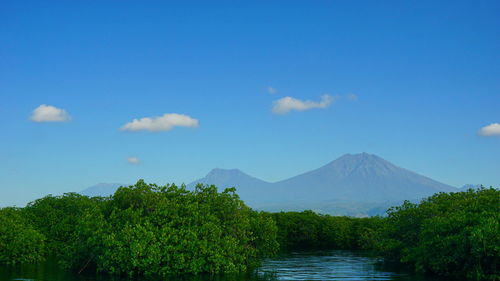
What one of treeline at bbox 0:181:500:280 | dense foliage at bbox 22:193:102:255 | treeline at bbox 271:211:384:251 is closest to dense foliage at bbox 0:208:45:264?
treeline at bbox 0:181:500:280

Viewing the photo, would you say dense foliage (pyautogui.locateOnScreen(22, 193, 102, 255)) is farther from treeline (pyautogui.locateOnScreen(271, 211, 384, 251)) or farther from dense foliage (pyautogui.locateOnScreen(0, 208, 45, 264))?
treeline (pyautogui.locateOnScreen(271, 211, 384, 251))

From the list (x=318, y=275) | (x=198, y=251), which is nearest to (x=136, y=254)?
(x=198, y=251)

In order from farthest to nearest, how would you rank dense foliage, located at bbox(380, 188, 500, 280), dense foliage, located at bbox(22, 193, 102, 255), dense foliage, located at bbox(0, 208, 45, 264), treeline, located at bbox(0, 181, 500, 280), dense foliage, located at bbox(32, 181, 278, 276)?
dense foliage, located at bbox(22, 193, 102, 255), dense foliage, located at bbox(0, 208, 45, 264), dense foliage, located at bbox(32, 181, 278, 276), treeline, located at bbox(0, 181, 500, 280), dense foliage, located at bbox(380, 188, 500, 280)

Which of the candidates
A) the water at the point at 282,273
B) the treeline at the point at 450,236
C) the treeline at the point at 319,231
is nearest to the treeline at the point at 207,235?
the treeline at the point at 450,236

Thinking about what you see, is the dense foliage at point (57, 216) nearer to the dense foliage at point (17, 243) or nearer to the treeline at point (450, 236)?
the dense foliage at point (17, 243)

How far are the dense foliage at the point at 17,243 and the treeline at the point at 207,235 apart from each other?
9 centimetres

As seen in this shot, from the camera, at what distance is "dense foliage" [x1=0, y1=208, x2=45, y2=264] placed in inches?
1953

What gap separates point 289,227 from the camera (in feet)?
290

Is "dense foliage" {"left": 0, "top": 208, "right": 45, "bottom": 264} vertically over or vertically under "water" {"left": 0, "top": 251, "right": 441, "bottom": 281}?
over

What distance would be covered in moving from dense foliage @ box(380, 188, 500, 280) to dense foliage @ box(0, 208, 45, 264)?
32510mm

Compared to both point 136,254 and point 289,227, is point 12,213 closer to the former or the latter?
point 136,254

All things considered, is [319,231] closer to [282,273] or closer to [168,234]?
[282,273]

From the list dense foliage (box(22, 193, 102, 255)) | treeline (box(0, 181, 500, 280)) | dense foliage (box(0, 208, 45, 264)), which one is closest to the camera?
treeline (box(0, 181, 500, 280))

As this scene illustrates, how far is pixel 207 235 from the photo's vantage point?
137 ft
